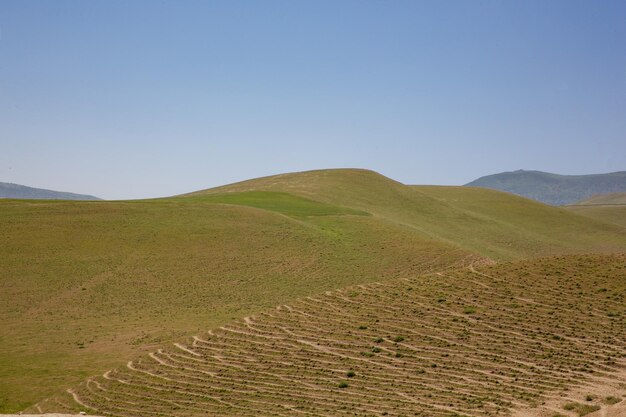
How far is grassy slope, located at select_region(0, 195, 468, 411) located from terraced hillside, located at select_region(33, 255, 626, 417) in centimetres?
492

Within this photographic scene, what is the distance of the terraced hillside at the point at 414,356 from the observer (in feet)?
75.7

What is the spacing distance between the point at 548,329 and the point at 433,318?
5.13 metres

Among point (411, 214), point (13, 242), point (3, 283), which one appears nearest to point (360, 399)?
point (3, 283)

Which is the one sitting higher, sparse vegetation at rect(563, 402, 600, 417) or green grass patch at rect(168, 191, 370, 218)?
green grass patch at rect(168, 191, 370, 218)

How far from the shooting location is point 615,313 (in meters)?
30.0

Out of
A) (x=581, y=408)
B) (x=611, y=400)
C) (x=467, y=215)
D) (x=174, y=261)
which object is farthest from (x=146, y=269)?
(x=467, y=215)

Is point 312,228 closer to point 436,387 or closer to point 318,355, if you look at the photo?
point 318,355

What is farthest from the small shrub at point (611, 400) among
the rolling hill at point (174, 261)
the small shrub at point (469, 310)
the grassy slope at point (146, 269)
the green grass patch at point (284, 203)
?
the green grass patch at point (284, 203)

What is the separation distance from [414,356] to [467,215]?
72.1 m

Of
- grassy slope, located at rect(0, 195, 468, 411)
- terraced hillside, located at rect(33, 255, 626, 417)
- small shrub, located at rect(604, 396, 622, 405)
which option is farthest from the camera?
Result: grassy slope, located at rect(0, 195, 468, 411)

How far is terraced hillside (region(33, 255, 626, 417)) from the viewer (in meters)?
23.1

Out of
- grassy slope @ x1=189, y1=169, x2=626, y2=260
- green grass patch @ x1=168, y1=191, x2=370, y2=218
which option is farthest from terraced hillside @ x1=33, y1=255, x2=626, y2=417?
green grass patch @ x1=168, y1=191, x2=370, y2=218

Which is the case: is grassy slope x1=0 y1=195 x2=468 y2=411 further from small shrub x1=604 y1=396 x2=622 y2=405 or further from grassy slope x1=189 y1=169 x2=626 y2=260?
small shrub x1=604 y1=396 x2=622 y2=405

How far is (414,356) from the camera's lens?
91.4 feet
